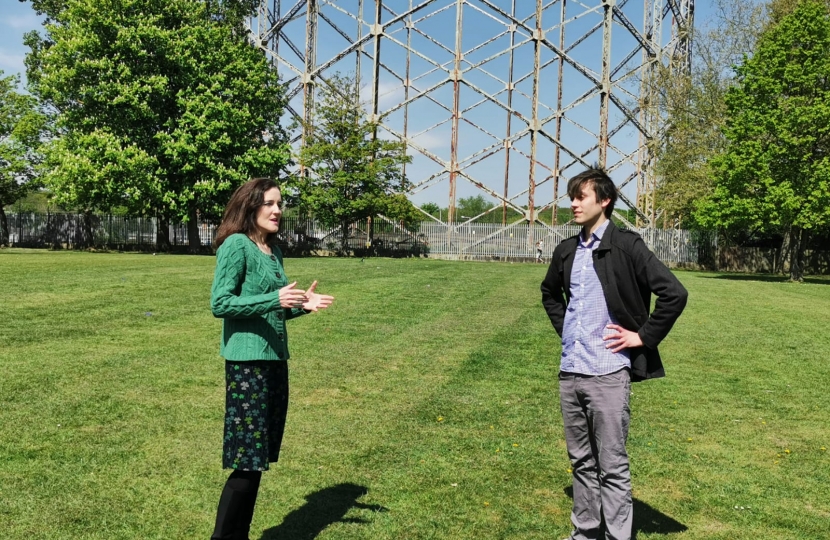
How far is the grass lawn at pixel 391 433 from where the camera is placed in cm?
448

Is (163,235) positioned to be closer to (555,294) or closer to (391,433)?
(391,433)

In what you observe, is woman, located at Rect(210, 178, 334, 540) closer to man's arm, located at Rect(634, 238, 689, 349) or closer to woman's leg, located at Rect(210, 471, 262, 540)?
woman's leg, located at Rect(210, 471, 262, 540)

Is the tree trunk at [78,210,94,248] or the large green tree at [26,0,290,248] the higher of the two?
the large green tree at [26,0,290,248]

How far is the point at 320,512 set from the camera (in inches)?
179

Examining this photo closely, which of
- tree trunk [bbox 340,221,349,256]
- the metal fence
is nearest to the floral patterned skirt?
tree trunk [bbox 340,221,349,256]

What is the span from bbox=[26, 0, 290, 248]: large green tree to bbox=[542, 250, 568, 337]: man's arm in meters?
31.6

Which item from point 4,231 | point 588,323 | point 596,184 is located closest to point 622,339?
point 588,323

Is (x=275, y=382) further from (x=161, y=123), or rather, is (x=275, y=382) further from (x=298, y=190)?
(x=298, y=190)

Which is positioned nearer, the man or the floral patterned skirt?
the floral patterned skirt

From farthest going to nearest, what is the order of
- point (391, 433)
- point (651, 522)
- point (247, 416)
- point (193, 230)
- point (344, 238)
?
point (344, 238), point (193, 230), point (391, 433), point (651, 522), point (247, 416)

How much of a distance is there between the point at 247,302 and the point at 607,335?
193cm

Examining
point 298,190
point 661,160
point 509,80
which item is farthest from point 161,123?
point 661,160

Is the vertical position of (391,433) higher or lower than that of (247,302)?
lower

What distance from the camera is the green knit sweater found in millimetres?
3486
